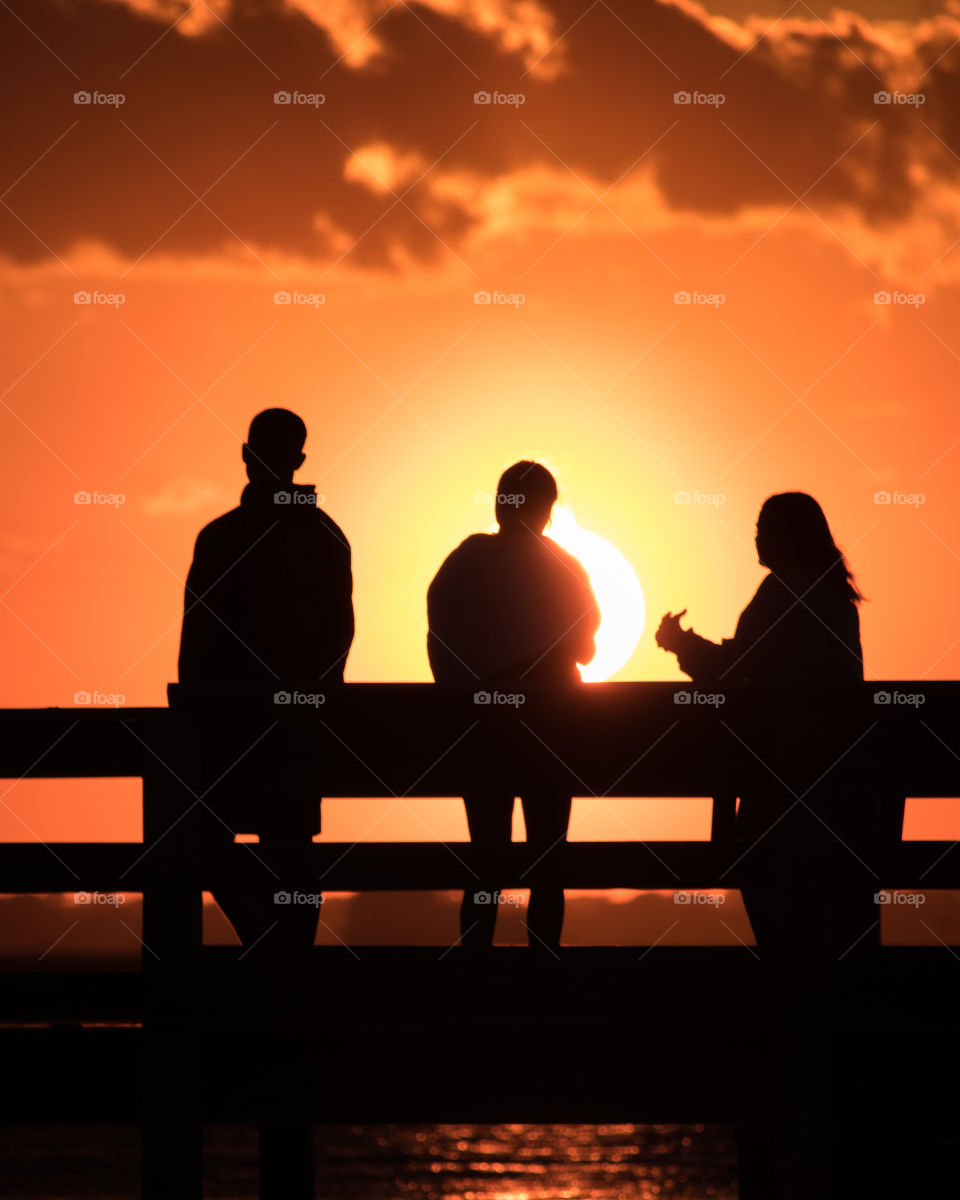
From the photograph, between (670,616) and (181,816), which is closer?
(181,816)

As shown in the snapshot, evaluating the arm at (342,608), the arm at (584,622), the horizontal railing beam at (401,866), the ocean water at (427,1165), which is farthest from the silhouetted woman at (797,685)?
the ocean water at (427,1165)

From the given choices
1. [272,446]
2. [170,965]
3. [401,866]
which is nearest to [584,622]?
[272,446]

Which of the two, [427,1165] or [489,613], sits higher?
[489,613]

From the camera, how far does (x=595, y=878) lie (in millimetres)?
4004

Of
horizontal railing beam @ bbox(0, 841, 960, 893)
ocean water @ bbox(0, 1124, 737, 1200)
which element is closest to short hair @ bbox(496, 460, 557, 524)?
horizontal railing beam @ bbox(0, 841, 960, 893)

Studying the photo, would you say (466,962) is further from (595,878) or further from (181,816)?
(181,816)

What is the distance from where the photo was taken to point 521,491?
5176mm

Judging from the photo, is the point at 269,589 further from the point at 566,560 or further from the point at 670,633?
the point at 670,633

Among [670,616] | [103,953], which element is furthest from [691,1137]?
[670,616]

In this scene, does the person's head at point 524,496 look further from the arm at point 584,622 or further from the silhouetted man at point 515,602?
the arm at point 584,622

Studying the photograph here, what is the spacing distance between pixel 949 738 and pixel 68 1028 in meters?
2.86

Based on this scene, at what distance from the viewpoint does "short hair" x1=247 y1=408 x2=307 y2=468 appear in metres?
5.03

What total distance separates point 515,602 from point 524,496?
16.0 inches

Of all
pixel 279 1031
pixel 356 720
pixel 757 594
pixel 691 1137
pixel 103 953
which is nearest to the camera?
pixel 356 720
